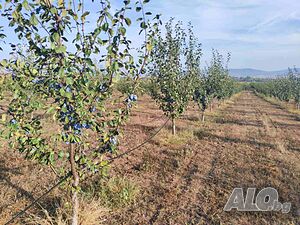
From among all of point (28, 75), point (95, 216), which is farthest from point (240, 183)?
point (28, 75)

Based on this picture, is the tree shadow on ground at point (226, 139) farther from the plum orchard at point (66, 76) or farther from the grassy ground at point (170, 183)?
the plum orchard at point (66, 76)

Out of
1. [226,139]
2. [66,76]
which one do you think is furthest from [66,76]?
[226,139]

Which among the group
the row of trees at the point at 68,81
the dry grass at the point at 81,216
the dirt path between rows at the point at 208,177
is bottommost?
the dirt path between rows at the point at 208,177

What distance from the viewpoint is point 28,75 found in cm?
350

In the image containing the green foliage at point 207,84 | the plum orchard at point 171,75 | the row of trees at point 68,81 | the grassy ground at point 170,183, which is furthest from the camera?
the green foliage at point 207,84

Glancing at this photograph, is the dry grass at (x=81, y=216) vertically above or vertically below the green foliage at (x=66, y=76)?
below

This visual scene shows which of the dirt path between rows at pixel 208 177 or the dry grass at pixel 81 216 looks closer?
the dry grass at pixel 81 216

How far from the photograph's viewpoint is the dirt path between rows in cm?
→ 561

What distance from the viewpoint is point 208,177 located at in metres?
7.84

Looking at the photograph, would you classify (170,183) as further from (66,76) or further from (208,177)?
(66,76)

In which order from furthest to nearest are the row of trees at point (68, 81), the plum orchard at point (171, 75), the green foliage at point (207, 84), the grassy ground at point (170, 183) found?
the green foliage at point (207, 84) < the plum orchard at point (171, 75) < the grassy ground at point (170, 183) < the row of trees at point (68, 81)

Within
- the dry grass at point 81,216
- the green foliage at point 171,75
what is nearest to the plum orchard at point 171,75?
the green foliage at point 171,75

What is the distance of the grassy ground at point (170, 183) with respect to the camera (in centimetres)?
543

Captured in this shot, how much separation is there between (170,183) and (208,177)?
125cm
